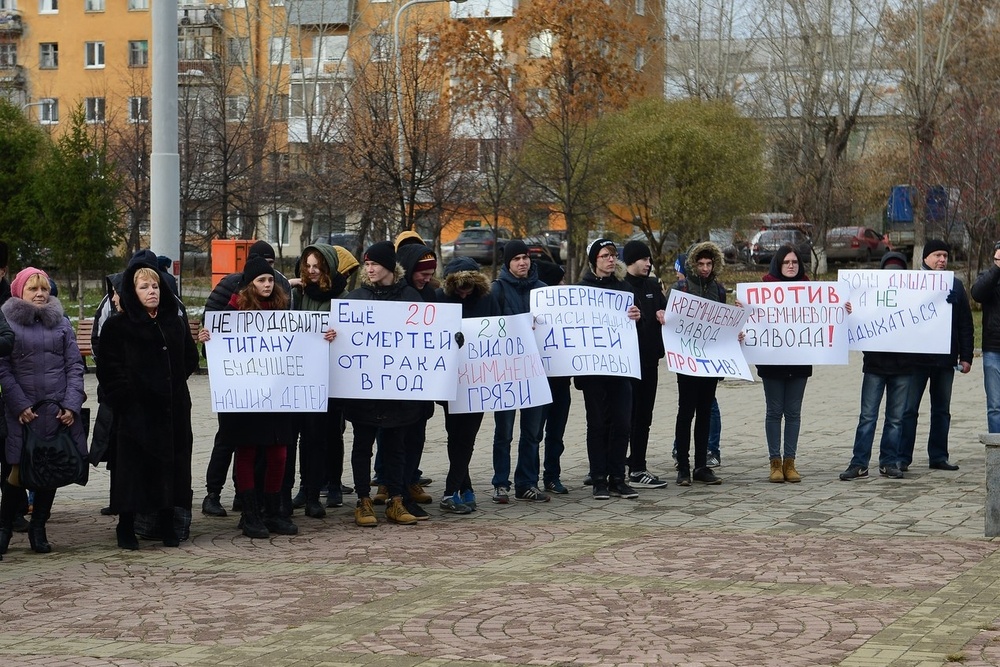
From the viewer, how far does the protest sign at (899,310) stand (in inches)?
507

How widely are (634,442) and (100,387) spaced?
14.8 ft

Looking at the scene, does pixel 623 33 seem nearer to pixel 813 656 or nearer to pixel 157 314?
pixel 157 314

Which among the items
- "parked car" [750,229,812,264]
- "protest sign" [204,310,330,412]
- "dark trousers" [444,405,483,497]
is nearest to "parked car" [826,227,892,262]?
"parked car" [750,229,812,264]

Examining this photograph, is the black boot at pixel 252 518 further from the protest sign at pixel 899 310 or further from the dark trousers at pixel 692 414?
the protest sign at pixel 899 310

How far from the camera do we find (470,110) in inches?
Answer: 1768

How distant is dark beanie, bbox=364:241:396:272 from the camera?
1080 centimetres

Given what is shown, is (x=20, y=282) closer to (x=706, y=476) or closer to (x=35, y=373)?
(x=35, y=373)

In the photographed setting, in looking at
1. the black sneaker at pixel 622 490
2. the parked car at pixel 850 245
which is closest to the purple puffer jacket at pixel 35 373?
the black sneaker at pixel 622 490

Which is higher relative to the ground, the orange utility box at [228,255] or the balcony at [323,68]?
the balcony at [323,68]

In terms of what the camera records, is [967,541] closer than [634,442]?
Yes

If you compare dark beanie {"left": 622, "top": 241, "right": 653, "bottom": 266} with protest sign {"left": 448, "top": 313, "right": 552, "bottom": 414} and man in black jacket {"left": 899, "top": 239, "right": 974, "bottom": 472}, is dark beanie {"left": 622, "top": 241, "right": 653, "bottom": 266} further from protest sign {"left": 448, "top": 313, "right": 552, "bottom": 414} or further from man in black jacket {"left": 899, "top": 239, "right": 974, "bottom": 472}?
man in black jacket {"left": 899, "top": 239, "right": 974, "bottom": 472}

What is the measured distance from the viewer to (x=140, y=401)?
32.2ft

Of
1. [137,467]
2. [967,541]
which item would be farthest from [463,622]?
[967,541]

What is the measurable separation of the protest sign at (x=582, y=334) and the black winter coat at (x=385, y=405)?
1.23 meters
